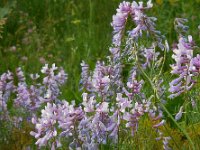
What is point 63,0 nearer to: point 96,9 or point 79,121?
point 96,9

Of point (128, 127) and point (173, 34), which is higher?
point (173, 34)

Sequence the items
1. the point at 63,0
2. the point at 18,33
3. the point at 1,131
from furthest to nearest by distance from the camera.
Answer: the point at 63,0
the point at 18,33
the point at 1,131

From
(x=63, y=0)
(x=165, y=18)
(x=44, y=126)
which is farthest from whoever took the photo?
(x=63, y=0)

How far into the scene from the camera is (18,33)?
674cm

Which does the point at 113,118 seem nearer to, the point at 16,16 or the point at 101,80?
the point at 101,80

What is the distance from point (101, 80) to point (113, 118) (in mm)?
196

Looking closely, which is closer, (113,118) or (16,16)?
(113,118)

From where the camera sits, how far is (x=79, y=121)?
8.19 feet

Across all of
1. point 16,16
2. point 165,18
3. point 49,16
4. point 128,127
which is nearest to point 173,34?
point 165,18

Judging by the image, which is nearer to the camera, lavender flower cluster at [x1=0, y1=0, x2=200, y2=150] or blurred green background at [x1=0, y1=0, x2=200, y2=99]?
lavender flower cluster at [x1=0, y1=0, x2=200, y2=150]

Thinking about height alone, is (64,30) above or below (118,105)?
above

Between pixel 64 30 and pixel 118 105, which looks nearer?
pixel 118 105

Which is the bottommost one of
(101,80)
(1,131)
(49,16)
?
(1,131)

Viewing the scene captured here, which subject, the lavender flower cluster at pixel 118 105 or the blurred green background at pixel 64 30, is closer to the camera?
the lavender flower cluster at pixel 118 105
